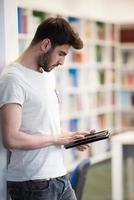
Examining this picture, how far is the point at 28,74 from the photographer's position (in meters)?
1.78

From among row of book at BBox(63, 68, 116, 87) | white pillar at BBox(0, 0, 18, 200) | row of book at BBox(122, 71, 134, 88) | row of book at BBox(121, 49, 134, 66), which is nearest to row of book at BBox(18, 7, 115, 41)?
row of book at BBox(121, 49, 134, 66)

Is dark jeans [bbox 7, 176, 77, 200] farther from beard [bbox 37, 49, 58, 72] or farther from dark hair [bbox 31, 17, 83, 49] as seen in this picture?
dark hair [bbox 31, 17, 83, 49]

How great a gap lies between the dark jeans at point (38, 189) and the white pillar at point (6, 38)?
0.07m

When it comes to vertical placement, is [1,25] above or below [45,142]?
above

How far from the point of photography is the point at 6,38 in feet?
6.26

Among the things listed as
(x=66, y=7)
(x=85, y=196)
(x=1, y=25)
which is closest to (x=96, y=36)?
(x=66, y=7)

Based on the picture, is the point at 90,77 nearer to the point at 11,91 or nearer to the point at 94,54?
the point at 94,54

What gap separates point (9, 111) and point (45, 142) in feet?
0.68

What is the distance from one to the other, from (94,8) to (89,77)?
1.15m

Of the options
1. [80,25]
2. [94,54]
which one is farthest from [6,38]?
[94,54]

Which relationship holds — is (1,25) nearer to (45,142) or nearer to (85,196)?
(45,142)

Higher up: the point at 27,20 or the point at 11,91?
the point at 27,20

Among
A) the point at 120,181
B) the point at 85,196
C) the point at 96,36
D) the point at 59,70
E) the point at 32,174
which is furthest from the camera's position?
the point at 96,36

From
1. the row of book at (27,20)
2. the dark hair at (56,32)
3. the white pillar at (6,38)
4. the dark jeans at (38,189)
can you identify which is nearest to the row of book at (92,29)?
the row of book at (27,20)
